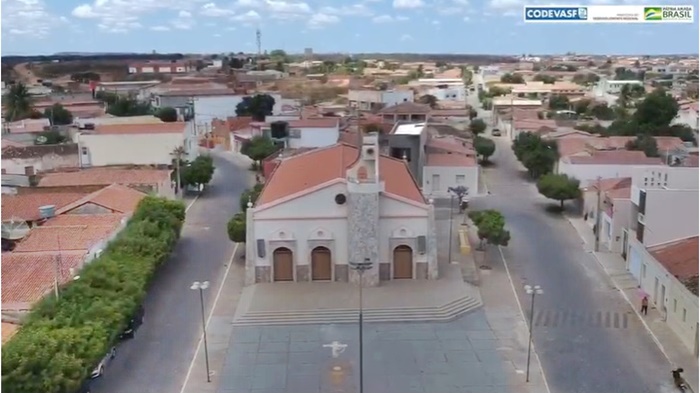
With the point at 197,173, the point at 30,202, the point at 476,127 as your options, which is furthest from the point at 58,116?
the point at 476,127

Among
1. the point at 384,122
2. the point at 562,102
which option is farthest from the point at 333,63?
the point at 384,122

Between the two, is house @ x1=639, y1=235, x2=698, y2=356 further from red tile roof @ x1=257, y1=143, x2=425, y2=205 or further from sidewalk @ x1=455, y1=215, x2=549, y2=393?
red tile roof @ x1=257, y1=143, x2=425, y2=205

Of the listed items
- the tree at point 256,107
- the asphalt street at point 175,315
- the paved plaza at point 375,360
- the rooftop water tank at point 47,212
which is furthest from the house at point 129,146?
the paved plaza at point 375,360

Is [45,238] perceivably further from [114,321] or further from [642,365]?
[642,365]

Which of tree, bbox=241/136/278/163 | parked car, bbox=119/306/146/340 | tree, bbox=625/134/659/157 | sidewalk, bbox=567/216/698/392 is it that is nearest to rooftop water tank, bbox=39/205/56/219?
parked car, bbox=119/306/146/340

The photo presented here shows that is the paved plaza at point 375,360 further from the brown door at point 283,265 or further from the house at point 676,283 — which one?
the house at point 676,283

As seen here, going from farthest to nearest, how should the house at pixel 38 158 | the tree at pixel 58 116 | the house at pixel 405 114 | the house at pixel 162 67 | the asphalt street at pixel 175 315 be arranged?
the house at pixel 162 67
the tree at pixel 58 116
the house at pixel 405 114
the house at pixel 38 158
the asphalt street at pixel 175 315
